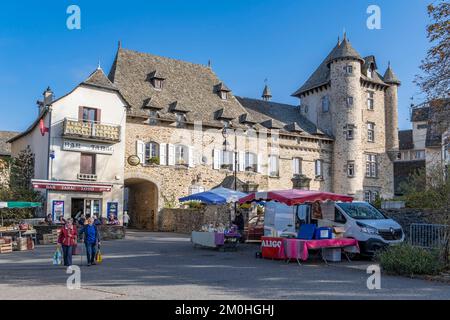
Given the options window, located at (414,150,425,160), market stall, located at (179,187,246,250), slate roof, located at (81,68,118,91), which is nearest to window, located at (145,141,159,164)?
slate roof, located at (81,68,118,91)

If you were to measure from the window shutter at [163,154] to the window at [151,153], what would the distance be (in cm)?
22

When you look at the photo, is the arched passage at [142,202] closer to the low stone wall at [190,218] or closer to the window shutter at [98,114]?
the low stone wall at [190,218]

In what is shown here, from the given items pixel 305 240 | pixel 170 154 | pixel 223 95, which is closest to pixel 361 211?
pixel 305 240

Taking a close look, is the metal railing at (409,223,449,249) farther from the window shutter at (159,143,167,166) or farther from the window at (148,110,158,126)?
the window at (148,110,158,126)

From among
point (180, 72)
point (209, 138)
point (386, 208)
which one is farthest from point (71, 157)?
point (386, 208)

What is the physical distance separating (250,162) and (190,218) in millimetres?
8188

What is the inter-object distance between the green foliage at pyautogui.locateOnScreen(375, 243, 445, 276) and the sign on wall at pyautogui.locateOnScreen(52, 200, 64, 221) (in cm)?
1946

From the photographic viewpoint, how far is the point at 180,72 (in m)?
35.3

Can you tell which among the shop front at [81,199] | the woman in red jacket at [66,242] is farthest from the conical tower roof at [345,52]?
the woman in red jacket at [66,242]

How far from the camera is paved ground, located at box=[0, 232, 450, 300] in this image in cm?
839
